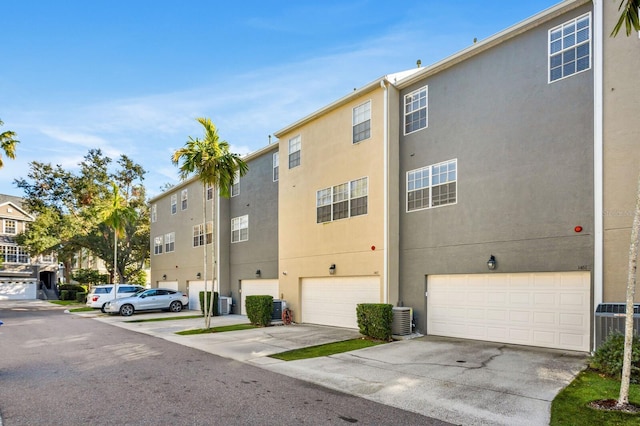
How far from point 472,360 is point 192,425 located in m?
6.35

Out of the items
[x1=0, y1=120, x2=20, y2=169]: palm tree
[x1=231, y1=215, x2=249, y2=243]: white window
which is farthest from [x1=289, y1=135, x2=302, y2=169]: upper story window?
[x1=0, y1=120, x2=20, y2=169]: palm tree

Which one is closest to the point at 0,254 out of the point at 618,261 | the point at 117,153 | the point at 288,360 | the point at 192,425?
the point at 117,153

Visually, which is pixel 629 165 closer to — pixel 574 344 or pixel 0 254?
pixel 574 344

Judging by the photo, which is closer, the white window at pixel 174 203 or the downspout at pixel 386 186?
the downspout at pixel 386 186

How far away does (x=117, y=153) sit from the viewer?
40906mm

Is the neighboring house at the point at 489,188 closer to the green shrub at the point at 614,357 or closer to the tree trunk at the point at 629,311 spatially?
the green shrub at the point at 614,357

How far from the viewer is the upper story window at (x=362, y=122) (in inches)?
571

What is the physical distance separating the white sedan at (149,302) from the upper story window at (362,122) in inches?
637

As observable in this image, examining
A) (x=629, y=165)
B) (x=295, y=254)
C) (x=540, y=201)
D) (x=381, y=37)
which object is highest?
(x=381, y=37)

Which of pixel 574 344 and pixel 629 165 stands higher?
pixel 629 165

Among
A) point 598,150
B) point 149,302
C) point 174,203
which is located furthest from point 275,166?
point 598,150

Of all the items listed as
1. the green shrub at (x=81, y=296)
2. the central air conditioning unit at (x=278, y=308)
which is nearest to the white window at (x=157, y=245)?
the green shrub at (x=81, y=296)

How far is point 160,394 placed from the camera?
7.01 m

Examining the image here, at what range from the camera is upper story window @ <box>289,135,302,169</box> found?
17830 mm
